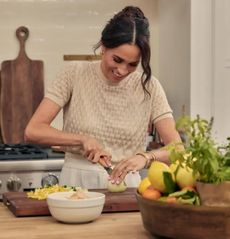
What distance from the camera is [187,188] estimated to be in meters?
1.40

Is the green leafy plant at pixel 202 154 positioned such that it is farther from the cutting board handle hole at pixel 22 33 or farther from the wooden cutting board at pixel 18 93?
the cutting board handle hole at pixel 22 33

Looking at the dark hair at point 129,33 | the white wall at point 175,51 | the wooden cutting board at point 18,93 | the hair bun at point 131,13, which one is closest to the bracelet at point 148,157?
the dark hair at point 129,33

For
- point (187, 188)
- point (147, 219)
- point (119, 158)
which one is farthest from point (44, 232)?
point (119, 158)

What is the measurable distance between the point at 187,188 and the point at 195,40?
1.81 metres

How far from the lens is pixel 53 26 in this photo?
11.4ft

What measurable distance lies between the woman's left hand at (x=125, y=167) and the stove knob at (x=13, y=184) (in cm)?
88

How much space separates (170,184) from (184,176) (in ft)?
0.14

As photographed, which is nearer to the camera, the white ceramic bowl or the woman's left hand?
the white ceramic bowl

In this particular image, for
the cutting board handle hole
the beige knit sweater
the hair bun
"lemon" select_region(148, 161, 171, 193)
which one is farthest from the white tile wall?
"lemon" select_region(148, 161, 171, 193)

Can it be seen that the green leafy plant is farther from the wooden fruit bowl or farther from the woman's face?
the woman's face

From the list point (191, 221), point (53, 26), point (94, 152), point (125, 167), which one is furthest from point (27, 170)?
point (191, 221)

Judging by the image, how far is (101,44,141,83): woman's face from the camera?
219 cm

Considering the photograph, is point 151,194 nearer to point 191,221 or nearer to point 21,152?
point 191,221

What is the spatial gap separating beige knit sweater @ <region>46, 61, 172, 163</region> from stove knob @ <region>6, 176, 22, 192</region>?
54 centimetres
